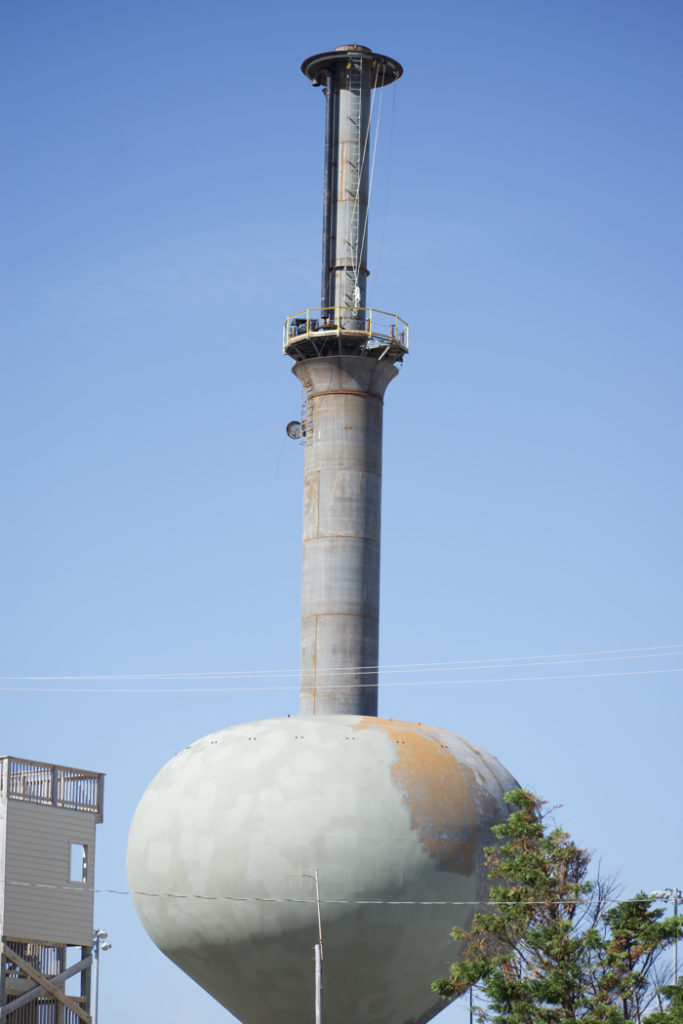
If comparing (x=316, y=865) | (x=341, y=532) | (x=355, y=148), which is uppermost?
(x=355, y=148)

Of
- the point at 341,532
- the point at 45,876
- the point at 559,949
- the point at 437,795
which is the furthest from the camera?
the point at 341,532

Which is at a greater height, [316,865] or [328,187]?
[328,187]

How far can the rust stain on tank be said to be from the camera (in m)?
45.5

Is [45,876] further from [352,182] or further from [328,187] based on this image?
[352,182]

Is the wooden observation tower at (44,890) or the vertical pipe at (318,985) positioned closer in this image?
the vertical pipe at (318,985)

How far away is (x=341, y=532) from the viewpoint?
5609 cm

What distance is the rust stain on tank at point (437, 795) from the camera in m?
45.5

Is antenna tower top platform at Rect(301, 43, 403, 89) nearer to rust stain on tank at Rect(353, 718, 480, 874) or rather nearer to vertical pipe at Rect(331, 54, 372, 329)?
vertical pipe at Rect(331, 54, 372, 329)

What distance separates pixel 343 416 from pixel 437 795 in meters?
15.0

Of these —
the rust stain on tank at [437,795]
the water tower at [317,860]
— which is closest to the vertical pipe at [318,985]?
the water tower at [317,860]

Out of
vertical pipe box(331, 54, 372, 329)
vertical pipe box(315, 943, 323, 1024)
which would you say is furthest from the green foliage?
vertical pipe box(331, 54, 372, 329)

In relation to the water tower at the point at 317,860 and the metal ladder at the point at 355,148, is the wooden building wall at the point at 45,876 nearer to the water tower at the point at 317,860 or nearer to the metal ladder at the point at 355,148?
the water tower at the point at 317,860

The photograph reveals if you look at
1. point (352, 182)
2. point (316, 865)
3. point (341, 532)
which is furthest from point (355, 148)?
point (316, 865)

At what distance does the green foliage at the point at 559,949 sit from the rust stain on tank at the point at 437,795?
6233 mm
